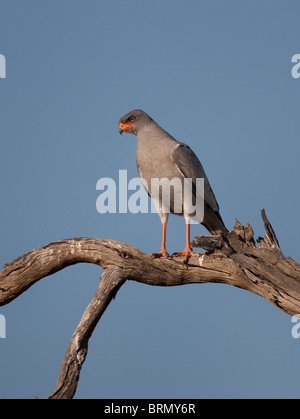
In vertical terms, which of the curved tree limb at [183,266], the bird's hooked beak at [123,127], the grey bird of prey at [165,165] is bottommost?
the curved tree limb at [183,266]

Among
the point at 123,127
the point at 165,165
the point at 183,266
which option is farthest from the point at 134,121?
the point at 183,266

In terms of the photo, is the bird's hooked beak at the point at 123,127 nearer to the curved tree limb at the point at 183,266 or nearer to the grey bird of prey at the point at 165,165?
the grey bird of prey at the point at 165,165

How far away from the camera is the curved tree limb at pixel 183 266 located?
24.0ft

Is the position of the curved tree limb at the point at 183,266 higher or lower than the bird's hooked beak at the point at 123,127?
lower

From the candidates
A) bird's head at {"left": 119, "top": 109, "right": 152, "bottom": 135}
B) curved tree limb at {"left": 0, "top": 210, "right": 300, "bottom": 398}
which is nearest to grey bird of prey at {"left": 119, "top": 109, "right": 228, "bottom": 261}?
bird's head at {"left": 119, "top": 109, "right": 152, "bottom": 135}

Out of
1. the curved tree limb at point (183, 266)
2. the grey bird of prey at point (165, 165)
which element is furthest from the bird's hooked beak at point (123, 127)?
the curved tree limb at point (183, 266)

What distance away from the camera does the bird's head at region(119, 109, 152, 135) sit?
902 centimetres

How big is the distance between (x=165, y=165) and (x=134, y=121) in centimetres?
91

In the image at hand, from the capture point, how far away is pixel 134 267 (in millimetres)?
7336

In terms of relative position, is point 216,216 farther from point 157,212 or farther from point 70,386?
point 70,386

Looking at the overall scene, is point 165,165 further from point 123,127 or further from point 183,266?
point 183,266

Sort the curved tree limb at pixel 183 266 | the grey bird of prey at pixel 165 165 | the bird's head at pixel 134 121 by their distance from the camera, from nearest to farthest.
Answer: the curved tree limb at pixel 183 266, the grey bird of prey at pixel 165 165, the bird's head at pixel 134 121

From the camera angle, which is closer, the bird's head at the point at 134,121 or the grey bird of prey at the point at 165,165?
the grey bird of prey at the point at 165,165

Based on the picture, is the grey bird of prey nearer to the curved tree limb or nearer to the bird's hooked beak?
the bird's hooked beak
